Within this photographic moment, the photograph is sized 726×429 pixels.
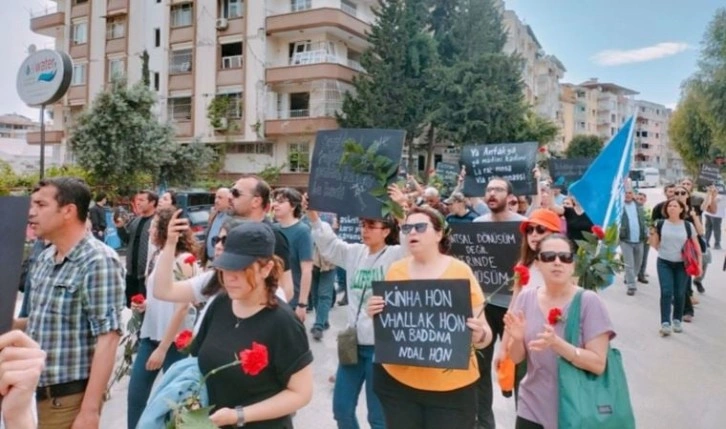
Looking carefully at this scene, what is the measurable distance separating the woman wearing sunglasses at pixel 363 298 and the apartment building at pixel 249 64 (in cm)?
2785

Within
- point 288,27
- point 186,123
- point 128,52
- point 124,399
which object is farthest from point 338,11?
point 124,399

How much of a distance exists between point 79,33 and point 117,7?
14.3 ft

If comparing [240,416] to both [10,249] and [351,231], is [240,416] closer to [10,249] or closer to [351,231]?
[10,249]

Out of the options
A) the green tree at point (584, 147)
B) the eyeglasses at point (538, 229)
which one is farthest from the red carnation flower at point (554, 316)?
the green tree at point (584, 147)

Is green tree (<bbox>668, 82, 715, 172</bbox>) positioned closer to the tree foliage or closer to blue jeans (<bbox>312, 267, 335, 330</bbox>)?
the tree foliage

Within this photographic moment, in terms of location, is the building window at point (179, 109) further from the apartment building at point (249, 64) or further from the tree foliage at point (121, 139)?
the tree foliage at point (121, 139)

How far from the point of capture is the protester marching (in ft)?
7.98

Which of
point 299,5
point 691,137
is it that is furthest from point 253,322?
point 691,137

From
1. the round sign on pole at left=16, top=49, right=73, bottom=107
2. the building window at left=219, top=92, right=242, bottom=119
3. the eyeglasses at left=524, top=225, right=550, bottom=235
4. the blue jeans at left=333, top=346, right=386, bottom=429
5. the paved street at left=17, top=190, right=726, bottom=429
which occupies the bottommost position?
the paved street at left=17, top=190, right=726, bottom=429

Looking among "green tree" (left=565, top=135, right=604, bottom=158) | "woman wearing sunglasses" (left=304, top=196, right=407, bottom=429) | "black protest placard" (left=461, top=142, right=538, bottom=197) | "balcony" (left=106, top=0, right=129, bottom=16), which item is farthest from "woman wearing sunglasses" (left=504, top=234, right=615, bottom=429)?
"green tree" (left=565, top=135, right=604, bottom=158)

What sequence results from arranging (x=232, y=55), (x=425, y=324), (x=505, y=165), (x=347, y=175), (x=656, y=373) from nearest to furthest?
1. (x=425, y=324)
2. (x=347, y=175)
3. (x=656, y=373)
4. (x=505, y=165)
5. (x=232, y=55)

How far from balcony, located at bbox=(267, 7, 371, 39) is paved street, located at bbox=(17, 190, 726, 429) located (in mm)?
24811

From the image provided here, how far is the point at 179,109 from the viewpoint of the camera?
35312mm

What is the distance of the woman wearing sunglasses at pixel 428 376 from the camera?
3025 millimetres
